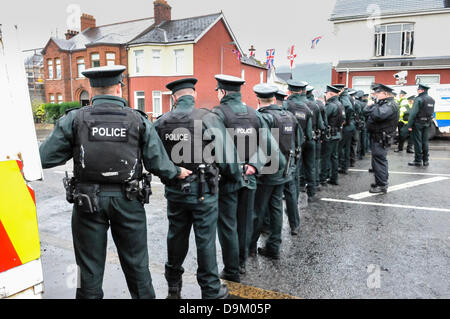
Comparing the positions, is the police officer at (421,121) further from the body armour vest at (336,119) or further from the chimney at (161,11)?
the chimney at (161,11)

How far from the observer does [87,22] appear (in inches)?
1409

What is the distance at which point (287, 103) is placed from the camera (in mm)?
6324

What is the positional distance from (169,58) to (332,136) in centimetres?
2405

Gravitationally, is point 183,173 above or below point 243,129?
below

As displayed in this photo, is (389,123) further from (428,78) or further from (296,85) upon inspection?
(428,78)

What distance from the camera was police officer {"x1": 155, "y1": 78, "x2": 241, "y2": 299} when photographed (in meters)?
3.31

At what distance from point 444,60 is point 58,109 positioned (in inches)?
1136

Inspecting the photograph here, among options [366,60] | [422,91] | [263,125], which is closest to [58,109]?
[366,60]

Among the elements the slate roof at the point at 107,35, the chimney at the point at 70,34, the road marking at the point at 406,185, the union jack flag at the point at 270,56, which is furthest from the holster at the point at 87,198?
the chimney at the point at 70,34

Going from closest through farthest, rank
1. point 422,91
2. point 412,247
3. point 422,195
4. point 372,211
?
point 412,247 < point 372,211 < point 422,195 < point 422,91

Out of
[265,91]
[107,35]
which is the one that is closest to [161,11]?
[107,35]

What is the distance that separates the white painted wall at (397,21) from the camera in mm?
A: 22125

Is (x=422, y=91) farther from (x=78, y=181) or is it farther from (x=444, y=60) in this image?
(x=444, y=60)

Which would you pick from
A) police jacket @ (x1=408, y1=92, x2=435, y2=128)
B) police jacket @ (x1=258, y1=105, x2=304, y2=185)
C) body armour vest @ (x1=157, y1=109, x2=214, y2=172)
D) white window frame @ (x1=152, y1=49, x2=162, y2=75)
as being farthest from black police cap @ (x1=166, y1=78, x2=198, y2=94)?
white window frame @ (x1=152, y1=49, x2=162, y2=75)
